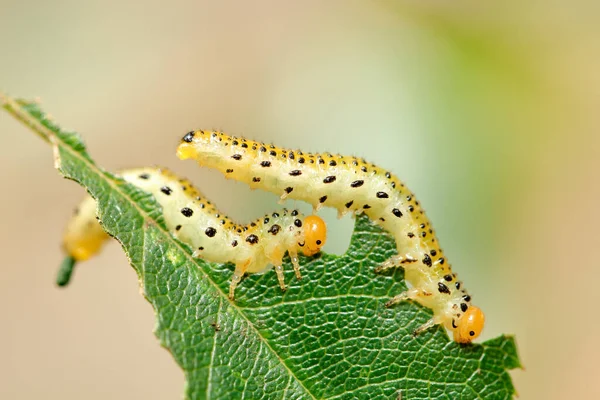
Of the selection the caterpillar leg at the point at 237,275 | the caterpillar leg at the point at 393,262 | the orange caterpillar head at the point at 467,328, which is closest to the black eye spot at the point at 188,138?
the caterpillar leg at the point at 237,275

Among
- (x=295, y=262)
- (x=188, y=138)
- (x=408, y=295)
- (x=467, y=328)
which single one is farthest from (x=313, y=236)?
(x=467, y=328)

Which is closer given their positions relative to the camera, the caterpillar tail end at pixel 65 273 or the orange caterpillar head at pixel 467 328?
the orange caterpillar head at pixel 467 328

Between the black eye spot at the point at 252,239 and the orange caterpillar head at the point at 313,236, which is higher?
the orange caterpillar head at the point at 313,236

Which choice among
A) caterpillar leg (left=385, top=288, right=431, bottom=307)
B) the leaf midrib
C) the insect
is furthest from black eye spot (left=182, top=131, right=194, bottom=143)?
caterpillar leg (left=385, top=288, right=431, bottom=307)

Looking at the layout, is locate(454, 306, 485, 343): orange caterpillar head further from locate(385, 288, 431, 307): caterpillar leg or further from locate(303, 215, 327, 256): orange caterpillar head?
locate(303, 215, 327, 256): orange caterpillar head

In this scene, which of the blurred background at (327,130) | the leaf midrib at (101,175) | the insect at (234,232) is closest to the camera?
the leaf midrib at (101,175)

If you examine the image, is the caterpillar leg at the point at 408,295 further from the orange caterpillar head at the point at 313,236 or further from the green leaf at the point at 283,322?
the orange caterpillar head at the point at 313,236

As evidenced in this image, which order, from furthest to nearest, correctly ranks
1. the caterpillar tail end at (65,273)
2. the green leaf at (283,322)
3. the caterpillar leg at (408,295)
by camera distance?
the caterpillar tail end at (65,273) < the caterpillar leg at (408,295) < the green leaf at (283,322)

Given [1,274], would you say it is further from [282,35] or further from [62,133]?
[62,133]
